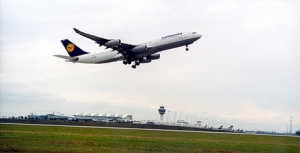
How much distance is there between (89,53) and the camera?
72188mm

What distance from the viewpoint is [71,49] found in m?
81.2

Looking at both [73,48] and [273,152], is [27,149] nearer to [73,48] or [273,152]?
[273,152]

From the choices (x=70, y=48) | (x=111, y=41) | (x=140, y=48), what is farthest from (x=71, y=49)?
(x=140, y=48)

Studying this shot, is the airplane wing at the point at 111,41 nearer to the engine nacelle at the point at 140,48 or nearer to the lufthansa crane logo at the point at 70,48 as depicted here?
the engine nacelle at the point at 140,48

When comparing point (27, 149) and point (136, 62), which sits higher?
point (136, 62)

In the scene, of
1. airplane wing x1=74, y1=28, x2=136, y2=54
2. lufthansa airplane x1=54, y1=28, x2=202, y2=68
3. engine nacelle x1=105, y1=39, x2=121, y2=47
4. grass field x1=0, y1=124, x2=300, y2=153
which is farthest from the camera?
lufthansa airplane x1=54, y1=28, x2=202, y2=68

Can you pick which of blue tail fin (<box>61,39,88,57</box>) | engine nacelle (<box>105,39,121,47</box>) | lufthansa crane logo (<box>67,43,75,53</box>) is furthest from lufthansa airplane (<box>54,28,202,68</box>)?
lufthansa crane logo (<box>67,43,75,53</box>)

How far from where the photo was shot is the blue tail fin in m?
78.6

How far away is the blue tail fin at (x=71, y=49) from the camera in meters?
78.6

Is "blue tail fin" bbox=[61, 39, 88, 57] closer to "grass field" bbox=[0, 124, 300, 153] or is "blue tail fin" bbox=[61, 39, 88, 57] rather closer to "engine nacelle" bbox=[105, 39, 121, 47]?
"engine nacelle" bbox=[105, 39, 121, 47]

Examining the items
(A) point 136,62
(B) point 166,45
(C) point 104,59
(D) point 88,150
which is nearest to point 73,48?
(C) point 104,59

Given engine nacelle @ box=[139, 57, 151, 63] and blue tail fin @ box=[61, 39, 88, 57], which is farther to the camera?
blue tail fin @ box=[61, 39, 88, 57]

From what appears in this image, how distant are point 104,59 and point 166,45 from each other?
13232mm

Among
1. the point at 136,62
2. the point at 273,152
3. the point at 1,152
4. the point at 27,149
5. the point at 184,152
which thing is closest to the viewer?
the point at 1,152
